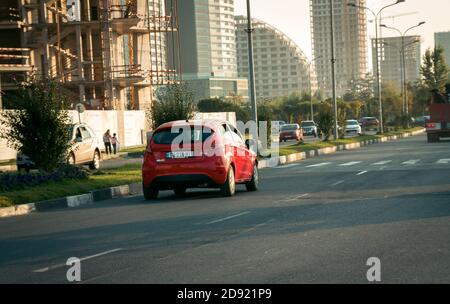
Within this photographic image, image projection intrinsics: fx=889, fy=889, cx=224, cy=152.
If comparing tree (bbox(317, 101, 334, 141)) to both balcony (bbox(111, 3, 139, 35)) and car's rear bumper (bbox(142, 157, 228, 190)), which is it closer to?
balcony (bbox(111, 3, 139, 35))

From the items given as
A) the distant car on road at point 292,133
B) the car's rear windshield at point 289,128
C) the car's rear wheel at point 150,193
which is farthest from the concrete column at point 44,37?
the car's rear wheel at point 150,193

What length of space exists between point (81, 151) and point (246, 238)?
22447 mm

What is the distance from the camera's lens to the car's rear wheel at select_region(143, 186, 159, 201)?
19.5 metres

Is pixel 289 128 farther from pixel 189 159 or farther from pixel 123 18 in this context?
pixel 189 159

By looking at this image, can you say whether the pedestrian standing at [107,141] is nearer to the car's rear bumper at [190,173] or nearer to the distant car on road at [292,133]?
Answer: the distant car on road at [292,133]

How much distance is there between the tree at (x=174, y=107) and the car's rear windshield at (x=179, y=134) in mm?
19444

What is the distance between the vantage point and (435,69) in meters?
118

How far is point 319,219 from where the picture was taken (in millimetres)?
13508

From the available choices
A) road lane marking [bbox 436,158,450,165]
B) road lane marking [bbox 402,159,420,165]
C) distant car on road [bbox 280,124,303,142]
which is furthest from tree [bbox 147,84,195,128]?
distant car on road [bbox 280,124,303,142]

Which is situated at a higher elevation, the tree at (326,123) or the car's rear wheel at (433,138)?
the tree at (326,123)

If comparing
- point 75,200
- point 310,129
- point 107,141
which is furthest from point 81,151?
point 310,129

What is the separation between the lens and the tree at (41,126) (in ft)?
78.0
